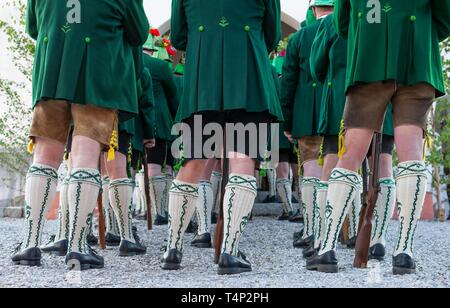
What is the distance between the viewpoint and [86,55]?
10.4ft

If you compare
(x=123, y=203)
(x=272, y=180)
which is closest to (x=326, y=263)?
(x=123, y=203)

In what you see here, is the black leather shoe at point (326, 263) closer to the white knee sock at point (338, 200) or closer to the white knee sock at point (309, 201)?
the white knee sock at point (338, 200)

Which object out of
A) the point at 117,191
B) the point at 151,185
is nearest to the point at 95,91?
the point at 117,191

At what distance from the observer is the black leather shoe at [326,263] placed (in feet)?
10.2

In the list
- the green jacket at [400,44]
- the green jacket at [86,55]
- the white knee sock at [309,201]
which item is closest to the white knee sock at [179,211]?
the green jacket at [86,55]

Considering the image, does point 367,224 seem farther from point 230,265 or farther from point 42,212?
point 42,212

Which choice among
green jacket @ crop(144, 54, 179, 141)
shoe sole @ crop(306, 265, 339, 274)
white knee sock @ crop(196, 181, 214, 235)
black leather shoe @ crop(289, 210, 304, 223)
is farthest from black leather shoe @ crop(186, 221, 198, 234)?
shoe sole @ crop(306, 265, 339, 274)

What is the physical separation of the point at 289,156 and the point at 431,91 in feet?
13.2

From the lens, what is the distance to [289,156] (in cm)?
702

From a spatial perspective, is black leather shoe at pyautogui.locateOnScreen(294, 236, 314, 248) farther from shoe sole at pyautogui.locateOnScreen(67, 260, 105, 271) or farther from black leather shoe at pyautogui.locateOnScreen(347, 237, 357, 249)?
shoe sole at pyautogui.locateOnScreen(67, 260, 105, 271)

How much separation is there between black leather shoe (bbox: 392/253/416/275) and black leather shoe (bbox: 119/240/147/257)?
195cm

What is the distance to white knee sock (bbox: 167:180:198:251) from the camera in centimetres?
332

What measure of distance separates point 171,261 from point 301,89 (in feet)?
7.21

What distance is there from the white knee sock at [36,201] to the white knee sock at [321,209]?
1.83 meters
